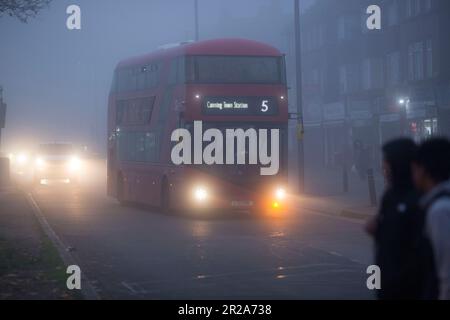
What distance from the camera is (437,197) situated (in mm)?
5410

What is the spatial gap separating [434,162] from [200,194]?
718 inches

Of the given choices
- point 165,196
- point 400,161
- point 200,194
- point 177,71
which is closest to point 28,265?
point 400,161

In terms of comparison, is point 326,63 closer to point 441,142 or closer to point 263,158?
point 263,158

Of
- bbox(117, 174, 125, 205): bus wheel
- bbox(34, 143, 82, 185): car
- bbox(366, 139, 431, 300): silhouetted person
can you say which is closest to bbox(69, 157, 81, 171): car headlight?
bbox(34, 143, 82, 185): car

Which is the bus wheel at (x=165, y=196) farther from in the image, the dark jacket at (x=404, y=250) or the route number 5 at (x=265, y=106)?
the dark jacket at (x=404, y=250)

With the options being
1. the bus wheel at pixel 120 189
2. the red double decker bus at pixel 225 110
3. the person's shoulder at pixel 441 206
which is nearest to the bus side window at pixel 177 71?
the red double decker bus at pixel 225 110

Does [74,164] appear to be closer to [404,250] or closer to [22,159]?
[22,159]

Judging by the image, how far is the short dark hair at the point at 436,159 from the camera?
5559 millimetres

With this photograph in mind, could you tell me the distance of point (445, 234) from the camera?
5.32 m

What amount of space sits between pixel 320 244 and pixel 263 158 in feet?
21.1

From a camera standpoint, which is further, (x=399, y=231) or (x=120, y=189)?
(x=120, y=189)

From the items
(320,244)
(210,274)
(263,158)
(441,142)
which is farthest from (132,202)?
(441,142)

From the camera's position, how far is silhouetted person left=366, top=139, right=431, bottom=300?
5.79m

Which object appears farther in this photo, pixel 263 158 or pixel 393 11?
pixel 393 11
